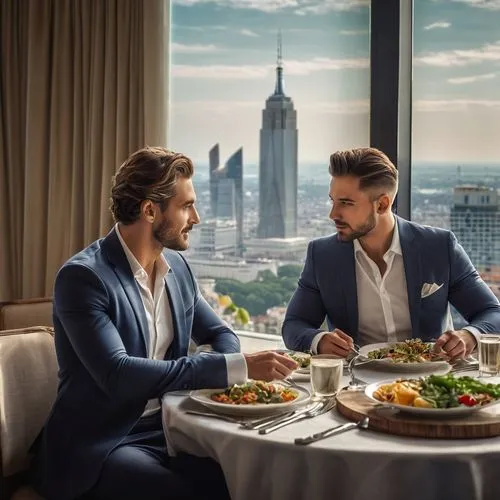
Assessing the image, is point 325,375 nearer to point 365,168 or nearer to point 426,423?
point 426,423

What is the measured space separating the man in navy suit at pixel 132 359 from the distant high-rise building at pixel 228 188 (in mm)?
1588

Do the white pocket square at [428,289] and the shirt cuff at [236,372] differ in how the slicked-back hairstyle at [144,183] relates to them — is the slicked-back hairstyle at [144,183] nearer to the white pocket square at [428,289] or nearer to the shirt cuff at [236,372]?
the shirt cuff at [236,372]

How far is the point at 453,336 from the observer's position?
2.49 meters

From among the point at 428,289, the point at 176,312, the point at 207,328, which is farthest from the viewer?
the point at 428,289

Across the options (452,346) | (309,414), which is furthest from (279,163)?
(309,414)

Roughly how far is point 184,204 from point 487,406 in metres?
1.08

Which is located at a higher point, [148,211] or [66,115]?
[66,115]

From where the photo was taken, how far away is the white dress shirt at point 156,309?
2.51 meters

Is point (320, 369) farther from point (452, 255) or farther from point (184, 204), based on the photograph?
point (452, 255)

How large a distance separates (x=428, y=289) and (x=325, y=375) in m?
0.88

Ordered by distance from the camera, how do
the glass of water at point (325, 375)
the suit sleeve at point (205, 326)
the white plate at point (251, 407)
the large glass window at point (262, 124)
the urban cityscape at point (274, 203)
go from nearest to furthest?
the white plate at point (251, 407), the glass of water at point (325, 375), the suit sleeve at point (205, 326), the urban cityscape at point (274, 203), the large glass window at point (262, 124)

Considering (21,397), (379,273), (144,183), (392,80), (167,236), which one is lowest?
(21,397)

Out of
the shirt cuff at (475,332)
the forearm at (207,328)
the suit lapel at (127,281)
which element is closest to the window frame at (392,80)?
the shirt cuff at (475,332)

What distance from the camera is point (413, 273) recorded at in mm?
2971
